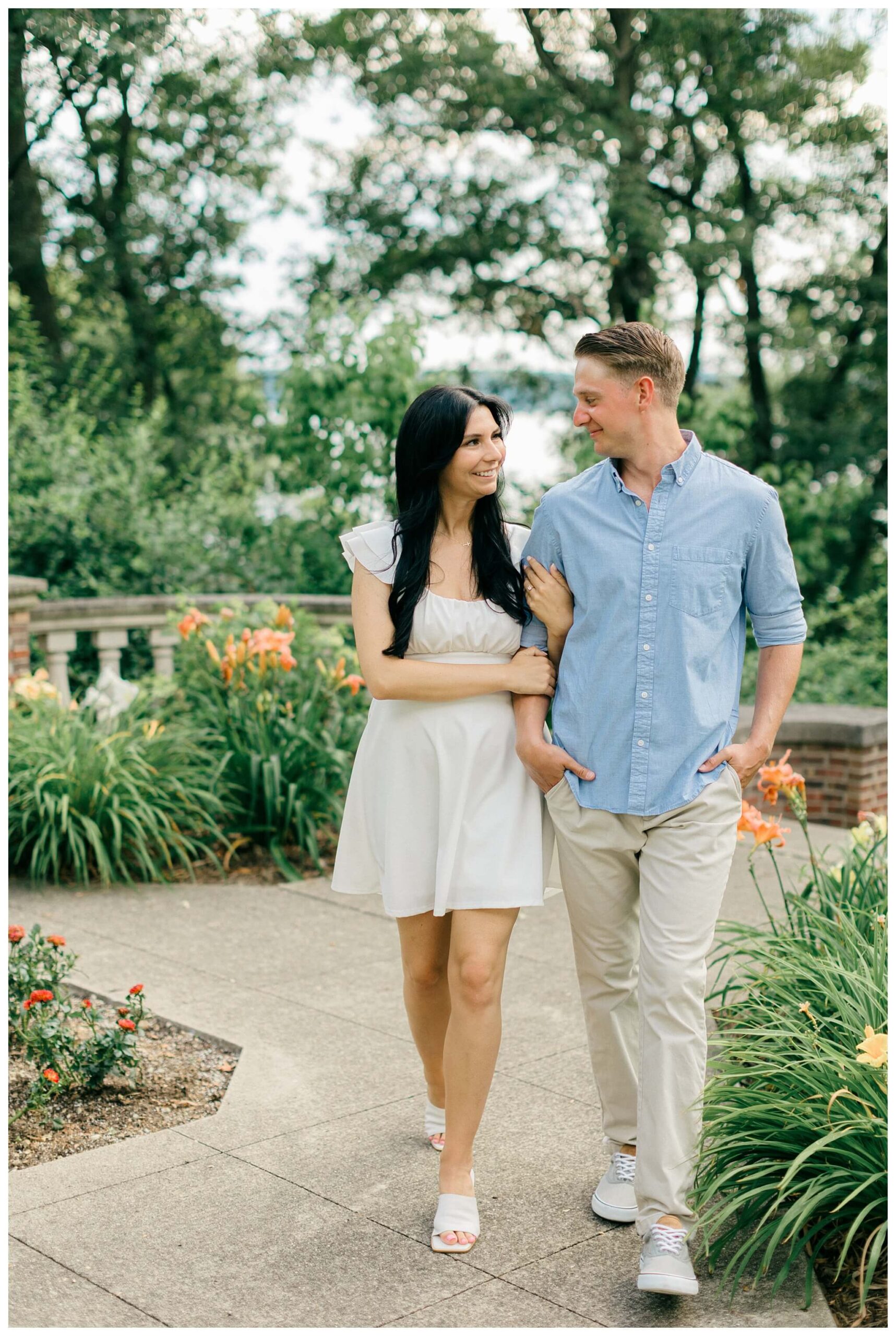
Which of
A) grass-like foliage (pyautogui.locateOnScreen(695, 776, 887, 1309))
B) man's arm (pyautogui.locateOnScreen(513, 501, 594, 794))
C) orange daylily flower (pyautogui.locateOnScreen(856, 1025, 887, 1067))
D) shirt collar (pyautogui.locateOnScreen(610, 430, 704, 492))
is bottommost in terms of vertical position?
grass-like foliage (pyautogui.locateOnScreen(695, 776, 887, 1309))

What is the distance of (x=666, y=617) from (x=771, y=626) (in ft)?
0.93

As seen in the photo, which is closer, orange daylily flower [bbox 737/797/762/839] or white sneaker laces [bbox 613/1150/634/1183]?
white sneaker laces [bbox 613/1150/634/1183]

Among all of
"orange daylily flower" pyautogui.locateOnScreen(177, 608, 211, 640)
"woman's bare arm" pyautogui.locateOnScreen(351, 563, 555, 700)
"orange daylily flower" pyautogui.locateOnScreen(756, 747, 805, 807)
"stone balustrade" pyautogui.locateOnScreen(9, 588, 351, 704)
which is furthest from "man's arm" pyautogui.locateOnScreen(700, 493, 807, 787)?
"stone balustrade" pyautogui.locateOnScreen(9, 588, 351, 704)

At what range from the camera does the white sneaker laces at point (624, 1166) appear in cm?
321

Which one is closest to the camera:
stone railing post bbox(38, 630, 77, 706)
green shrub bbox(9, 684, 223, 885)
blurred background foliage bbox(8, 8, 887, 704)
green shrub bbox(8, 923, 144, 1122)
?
green shrub bbox(8, 923, 144, 1122)

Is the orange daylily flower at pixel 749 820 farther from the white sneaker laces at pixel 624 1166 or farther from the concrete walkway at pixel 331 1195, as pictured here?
the white sneaker laces at pixel 624 1166

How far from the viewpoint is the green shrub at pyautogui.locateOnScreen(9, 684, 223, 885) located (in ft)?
20.1

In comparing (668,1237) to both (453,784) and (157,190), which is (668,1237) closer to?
(453,784)

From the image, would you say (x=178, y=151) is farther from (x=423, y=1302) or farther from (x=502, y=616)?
(x=423, y=1302)

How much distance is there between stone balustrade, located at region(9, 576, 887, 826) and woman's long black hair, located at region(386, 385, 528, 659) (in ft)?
15.4

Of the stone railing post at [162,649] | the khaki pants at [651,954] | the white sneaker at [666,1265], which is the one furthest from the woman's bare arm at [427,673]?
the stone railing post at [162,649]

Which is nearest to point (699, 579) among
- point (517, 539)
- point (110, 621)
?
point (517, 539)

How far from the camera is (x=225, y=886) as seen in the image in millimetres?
6316

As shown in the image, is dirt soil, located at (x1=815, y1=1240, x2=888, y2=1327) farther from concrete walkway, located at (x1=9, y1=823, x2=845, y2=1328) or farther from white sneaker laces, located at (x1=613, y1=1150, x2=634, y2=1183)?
white sneaker laces, located at (x1=613, y1=1150, x2=634, y2=1183)
